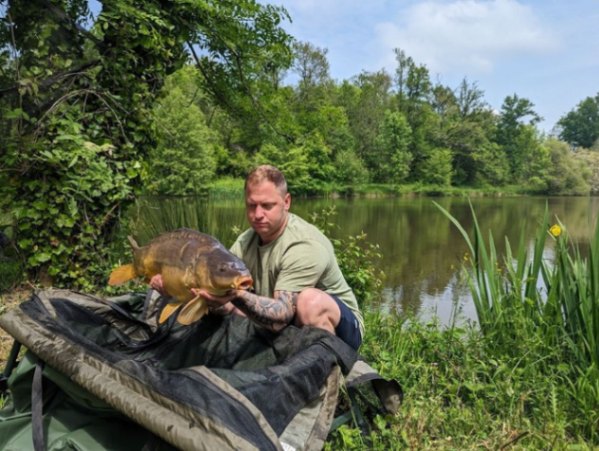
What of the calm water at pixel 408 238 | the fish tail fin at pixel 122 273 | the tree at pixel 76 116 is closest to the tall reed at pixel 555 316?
the calm water at pixel 408 238

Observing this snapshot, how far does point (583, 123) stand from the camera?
2886 inches

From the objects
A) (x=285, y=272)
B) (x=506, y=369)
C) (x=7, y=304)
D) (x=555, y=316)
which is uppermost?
(x=285, y=272)

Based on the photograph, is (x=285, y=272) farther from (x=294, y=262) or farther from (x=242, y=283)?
(x=242, y=283)

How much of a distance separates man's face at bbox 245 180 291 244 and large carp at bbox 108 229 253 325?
0.31 metres

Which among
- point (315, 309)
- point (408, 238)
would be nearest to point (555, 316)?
point (315, 309)

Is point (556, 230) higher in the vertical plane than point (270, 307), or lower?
higher

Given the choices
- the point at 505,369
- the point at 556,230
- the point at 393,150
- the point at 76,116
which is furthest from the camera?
the point at 393,150

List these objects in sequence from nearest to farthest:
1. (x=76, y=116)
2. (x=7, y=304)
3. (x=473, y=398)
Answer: (x=473, y=398) < (x=7, y=304) < (x=76, y=116)

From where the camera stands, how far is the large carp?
1718mm

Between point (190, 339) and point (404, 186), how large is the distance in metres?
38.7

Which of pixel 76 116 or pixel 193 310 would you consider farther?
pixel 76 116

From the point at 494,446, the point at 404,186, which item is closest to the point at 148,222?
the point at 494,446

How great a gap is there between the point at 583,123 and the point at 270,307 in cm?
8585

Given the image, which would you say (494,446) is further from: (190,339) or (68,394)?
(68,394)
